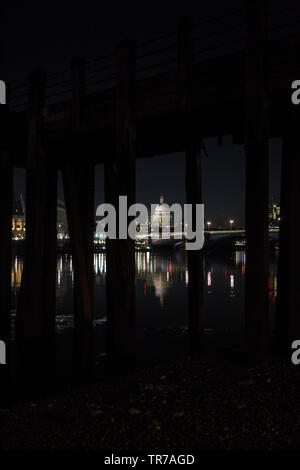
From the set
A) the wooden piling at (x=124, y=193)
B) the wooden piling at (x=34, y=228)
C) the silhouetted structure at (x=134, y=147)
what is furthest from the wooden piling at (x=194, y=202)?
the wooden piling at (x=34, y=228)

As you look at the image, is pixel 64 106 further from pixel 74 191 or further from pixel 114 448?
pixel 114 448

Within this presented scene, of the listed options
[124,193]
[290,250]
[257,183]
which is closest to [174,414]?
[290,250]

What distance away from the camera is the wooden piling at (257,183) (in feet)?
18.7

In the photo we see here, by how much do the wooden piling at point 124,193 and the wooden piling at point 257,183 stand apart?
7.48ft

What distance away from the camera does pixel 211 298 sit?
74.7 ft

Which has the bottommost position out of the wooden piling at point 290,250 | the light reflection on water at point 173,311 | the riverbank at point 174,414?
the light reflection on water at point 173,311

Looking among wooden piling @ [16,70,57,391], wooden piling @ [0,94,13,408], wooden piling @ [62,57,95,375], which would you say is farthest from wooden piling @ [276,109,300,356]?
wooden piling @ [0,94,13,408]

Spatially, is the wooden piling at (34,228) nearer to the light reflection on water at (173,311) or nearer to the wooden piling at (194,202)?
the wooden piling at (194,202)

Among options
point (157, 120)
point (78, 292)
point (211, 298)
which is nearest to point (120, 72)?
point (157, 120)

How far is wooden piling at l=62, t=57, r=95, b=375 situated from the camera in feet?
31.6

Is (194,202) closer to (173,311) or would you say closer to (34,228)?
(34,228)

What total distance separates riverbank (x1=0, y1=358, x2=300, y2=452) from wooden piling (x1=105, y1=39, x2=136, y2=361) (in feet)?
3.01

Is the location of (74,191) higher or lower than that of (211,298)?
higher

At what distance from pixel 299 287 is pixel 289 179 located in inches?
83.6
